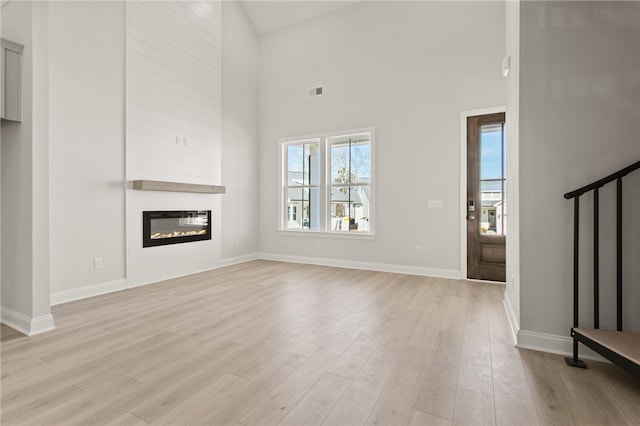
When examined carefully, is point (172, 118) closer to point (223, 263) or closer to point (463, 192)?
point (223, 263)

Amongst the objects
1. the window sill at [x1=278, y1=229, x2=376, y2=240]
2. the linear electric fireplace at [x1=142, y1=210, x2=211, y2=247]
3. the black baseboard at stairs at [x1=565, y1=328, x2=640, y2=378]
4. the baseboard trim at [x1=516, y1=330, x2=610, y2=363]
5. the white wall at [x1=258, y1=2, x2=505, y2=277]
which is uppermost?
the white wall at [x1=258, y1=2, x2=505, y2=277]

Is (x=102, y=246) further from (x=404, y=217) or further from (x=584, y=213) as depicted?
(x=584, y=213)

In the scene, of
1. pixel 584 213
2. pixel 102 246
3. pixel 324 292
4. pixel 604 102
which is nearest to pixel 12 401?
pixel 102 246

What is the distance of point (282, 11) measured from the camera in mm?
5809

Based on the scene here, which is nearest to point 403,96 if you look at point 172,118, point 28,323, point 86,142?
point 172,118

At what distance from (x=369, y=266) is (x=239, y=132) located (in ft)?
11.2

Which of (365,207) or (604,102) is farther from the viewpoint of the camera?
(365,207)

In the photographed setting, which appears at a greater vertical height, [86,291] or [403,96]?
[403,96]

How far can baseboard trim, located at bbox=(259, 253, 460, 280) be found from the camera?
4629 mm

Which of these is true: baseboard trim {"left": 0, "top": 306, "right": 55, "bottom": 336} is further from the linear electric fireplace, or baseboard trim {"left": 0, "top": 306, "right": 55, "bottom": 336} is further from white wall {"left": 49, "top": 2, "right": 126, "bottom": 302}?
the linear electric fireplace

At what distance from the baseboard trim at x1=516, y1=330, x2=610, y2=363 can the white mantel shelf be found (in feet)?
14.0

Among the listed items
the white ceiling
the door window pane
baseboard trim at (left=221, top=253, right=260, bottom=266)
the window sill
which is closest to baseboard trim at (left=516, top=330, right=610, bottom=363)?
the door window pane

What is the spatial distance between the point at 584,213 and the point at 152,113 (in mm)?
4866

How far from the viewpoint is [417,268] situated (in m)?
4.80
